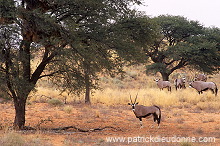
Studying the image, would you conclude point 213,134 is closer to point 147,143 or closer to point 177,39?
point 147,143

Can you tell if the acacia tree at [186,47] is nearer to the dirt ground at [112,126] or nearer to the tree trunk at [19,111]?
the dirt ground at [112,126]

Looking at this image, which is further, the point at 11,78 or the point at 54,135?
the point at 54,135

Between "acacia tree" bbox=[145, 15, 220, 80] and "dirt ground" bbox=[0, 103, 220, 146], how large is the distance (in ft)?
30.6

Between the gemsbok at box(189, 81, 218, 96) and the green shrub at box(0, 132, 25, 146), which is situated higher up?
the gemsbok at box(189, 81, 218, 96)

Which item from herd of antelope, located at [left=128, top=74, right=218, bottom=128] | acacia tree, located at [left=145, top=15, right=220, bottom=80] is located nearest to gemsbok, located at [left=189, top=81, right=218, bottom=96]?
herd of antelope, located at [left=128, top=74, right=218, bottom=128]

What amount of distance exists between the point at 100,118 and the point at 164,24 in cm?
1721

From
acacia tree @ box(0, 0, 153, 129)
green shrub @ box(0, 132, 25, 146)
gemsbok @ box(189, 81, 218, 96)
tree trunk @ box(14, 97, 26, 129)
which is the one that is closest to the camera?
green shrub @ box(0, 132, 25, 146)

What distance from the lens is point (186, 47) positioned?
26.0m

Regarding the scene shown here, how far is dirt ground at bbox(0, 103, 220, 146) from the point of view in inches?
347

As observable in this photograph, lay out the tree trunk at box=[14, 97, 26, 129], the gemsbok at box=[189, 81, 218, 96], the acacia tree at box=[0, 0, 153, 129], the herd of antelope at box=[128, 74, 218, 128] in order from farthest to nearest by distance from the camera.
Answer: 1. the gemsbok at box=[189, 81, 218, 96]
2. the herd of antelope at box=[128, 74, 218, 128]
3. the tree trunk at box=[14, 97, 26, 129]
4. the acacia tree at box=[0, 0, 153, 129]

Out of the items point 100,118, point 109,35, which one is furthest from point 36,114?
point 109,35

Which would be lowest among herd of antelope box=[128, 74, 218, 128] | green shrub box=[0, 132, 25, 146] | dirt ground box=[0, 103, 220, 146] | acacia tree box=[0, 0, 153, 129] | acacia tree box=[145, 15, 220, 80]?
dirt ground box=[0, 103, 220, 146]

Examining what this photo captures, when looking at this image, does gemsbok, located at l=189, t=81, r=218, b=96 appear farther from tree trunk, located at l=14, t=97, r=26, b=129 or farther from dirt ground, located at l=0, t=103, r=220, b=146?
tree trunk, located at l=14, t=97, r=26, b=129

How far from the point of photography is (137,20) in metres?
10.6
